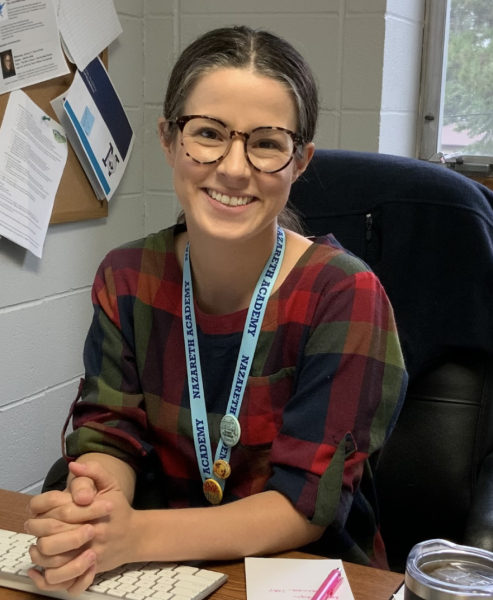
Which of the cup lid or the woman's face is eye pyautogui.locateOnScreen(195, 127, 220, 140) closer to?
the woman's face

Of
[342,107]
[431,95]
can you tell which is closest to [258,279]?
[342,107]

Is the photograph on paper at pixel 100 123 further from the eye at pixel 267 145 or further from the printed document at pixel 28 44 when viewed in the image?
the eye at pixel 267 145

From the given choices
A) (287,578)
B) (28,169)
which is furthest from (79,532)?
(28,169)

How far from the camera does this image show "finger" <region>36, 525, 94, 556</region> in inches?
32.5

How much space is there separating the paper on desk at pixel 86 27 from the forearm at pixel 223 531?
55.6 inches

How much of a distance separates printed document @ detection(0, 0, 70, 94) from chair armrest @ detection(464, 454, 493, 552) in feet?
4.39

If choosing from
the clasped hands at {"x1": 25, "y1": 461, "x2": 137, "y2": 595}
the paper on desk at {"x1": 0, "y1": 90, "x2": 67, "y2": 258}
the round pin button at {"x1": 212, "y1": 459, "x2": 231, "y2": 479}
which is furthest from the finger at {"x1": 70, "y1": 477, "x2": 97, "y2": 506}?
the paper on desk at {"x1": 0, "y1": 90, "x2": 67, "y2": 258}

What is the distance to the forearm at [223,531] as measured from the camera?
2.95ft

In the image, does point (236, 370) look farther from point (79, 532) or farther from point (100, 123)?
point (100, 123)

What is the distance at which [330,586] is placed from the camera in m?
0.81

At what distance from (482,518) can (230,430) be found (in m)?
0.40

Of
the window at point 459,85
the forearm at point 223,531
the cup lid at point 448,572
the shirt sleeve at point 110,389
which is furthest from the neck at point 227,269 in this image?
the window at point 459,85

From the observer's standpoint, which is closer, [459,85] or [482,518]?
[482,518]

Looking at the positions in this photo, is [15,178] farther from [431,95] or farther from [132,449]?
[431,95]
